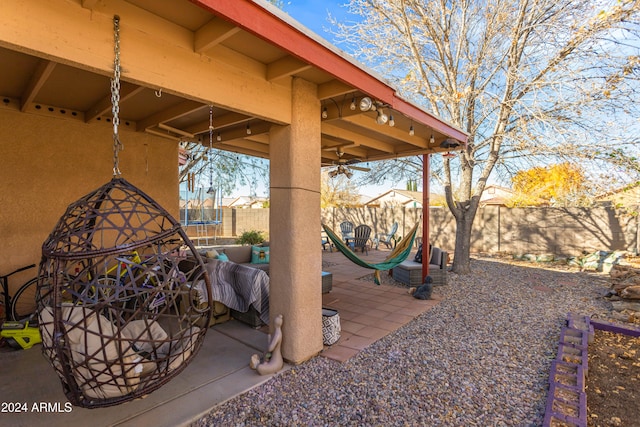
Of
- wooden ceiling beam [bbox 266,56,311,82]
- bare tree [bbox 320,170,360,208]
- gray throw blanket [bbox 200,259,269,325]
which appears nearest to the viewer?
wooden ceiling beam [bbox 266,56,311,82]

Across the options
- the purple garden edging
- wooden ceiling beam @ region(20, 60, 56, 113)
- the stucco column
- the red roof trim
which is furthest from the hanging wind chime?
the purple garden edging

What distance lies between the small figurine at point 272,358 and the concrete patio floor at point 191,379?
6 centimetres

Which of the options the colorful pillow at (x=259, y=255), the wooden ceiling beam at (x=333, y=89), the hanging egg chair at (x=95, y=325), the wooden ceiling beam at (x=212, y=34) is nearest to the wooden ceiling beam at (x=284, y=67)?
the wooden ceiling beam at (x=333, y=89)

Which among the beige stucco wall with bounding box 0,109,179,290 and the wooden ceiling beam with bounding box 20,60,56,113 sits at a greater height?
the wooden ceiling beam with bounding box 20,60,56,113

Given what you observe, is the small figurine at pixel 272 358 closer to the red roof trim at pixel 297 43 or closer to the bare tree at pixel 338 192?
the red roof trim at pixel 297 43

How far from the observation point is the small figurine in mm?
2342

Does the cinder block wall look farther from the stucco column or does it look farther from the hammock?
the stucco column

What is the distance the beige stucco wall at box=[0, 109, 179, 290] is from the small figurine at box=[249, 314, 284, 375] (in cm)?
244

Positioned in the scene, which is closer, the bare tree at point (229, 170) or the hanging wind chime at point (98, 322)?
the hanging wind chime at point (98, 322)

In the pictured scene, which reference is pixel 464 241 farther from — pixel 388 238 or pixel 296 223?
pixel 296 223

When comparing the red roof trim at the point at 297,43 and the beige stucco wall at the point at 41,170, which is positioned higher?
the red roof trim at the point at 297,43

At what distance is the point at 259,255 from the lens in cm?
513

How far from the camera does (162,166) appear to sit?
3990 millimetres

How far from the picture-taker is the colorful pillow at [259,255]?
5.11 meters
